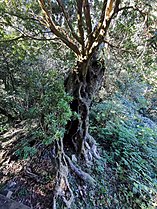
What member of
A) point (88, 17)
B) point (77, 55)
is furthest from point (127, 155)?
point (88, 17)

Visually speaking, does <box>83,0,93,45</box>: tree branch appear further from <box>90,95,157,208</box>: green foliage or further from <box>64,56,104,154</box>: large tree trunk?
<box>90,95,157,208</box>: green foliage

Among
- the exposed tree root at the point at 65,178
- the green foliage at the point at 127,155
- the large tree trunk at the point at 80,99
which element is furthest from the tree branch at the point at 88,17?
the green foliage at the point at 127,155

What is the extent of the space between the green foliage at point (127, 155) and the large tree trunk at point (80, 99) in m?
0.84

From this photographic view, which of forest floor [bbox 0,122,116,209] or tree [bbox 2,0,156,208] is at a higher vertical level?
tree [bbox 2,0,156,208]

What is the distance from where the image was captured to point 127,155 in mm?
3855

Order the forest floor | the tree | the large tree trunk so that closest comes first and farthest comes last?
the forest floor, the tree, the large tree trunk

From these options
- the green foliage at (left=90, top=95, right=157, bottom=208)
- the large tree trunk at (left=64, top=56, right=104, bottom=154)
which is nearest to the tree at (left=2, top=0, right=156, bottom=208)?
the large tree trunk at (left=64, top=56, right=104, bottom=154)

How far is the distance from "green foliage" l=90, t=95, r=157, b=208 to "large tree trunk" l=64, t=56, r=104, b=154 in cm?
84

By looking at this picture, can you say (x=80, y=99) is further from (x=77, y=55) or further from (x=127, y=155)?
(x=127, y=155)

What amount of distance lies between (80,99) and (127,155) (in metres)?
1.67

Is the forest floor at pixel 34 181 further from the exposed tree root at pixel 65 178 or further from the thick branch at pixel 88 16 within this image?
the thick branch at pixel 88 16

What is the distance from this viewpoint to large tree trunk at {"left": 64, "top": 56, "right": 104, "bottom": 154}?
124 inches

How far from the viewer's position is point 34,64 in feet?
12.3

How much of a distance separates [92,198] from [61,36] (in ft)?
8.36
